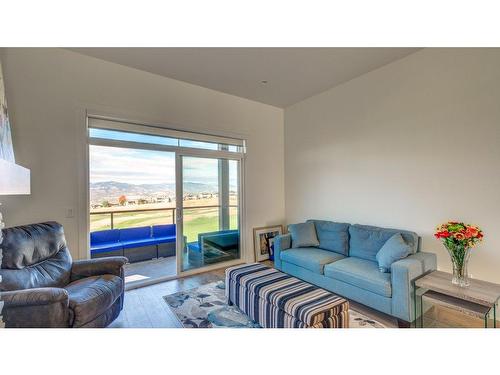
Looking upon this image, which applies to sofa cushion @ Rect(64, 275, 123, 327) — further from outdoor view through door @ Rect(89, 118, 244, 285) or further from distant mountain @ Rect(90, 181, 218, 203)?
distant mountain @ Rect(90, 181, 218, 203)

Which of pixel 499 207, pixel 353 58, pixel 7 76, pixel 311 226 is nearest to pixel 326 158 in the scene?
pixel 311 226

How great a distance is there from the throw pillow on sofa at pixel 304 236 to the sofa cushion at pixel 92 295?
2.42 metres

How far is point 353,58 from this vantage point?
2.90m

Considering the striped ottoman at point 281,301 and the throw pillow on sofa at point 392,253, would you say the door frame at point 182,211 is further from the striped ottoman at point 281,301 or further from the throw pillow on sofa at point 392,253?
the throw pillow on sofa at point 392,253

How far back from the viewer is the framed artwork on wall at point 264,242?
4.32 m

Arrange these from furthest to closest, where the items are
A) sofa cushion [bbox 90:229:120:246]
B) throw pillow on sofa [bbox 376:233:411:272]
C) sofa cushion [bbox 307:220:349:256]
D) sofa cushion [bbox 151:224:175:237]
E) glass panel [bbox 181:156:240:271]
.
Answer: sofa cushion [bbox 151:224:175:237] < sofa cushion [bbox 90:229:120:246] < glass panel [bbox 181:156:240:271] < sofa cushion [bbox 307:220:349:256] < throw pillow on sofa [bbox 376:233:411:272]

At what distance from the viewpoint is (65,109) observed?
2.69 m

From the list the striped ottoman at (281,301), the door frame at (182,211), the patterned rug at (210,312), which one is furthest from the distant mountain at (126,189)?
the striped ottoman at (281,301)

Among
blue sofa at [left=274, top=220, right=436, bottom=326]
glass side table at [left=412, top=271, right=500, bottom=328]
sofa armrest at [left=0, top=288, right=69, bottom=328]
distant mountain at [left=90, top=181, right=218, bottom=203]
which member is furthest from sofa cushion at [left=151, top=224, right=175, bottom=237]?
glass side table at [left=412, top=271, right=500, bottom=328]

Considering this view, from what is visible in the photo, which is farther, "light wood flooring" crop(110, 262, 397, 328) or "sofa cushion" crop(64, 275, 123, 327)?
"light wood flooring" crop(110, 262, 397, 328)

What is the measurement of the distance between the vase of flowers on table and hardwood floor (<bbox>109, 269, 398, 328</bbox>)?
29.8 inches

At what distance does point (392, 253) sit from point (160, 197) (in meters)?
5.03

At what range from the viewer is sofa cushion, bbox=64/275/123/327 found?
1765 mm
